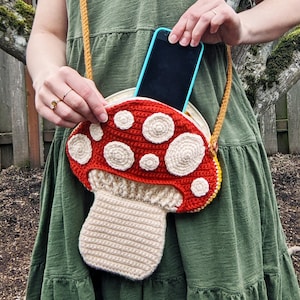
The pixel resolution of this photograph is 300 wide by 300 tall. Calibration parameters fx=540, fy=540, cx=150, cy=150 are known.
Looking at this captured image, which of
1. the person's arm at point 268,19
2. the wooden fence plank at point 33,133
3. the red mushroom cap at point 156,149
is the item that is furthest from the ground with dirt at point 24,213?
the person's arm at point 268,19

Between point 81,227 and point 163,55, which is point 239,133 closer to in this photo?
point 163,55

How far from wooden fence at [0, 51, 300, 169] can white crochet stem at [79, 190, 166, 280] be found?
10.3 ft

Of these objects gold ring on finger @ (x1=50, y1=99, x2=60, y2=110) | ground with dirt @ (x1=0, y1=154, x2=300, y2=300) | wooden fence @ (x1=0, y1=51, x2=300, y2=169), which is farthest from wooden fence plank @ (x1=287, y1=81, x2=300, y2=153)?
gold ring on finger @ (x1=50, y1=99, x2=60, y2=110)

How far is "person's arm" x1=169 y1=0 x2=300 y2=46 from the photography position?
761 mm

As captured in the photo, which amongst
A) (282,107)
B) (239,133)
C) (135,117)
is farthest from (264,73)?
(282,107)

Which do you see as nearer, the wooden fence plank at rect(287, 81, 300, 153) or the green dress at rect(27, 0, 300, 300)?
the green dress at rect(27, 0, 300, 300)

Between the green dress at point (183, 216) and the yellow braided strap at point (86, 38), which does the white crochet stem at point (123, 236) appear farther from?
the yellow braided strap at point (86, 38)

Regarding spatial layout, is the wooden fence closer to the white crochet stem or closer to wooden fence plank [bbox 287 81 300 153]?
wooden fence plank [bbox 287 81 300 153]

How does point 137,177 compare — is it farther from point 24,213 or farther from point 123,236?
point 24,213

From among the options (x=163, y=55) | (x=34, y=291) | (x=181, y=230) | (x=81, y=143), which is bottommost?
(x=34, y=291)

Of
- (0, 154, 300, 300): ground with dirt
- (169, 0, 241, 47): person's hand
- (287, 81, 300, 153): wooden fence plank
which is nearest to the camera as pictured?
(169, 0, 241, 47): person's hand

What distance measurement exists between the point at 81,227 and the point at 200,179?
0.21 meters

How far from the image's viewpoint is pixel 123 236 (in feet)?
2.77

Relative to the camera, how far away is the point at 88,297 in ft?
2.80
